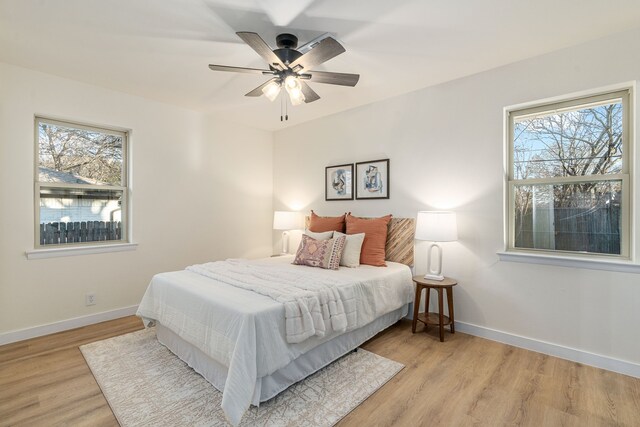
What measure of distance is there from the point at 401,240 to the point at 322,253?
95 centimetres

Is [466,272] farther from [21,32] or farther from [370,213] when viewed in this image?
[21,32]

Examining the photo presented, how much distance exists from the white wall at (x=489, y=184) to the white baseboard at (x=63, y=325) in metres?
2.93

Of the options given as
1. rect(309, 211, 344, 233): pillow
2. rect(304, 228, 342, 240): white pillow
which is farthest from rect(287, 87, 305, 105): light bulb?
rect(309, 211, 344, 233): pillow

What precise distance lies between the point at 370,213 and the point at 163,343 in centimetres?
262

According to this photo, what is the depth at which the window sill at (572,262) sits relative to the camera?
2295 mm

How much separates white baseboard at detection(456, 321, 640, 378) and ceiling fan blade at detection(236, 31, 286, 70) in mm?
2963

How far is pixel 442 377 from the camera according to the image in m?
2.26

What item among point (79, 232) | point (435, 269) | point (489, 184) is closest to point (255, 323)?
point (435, 269)

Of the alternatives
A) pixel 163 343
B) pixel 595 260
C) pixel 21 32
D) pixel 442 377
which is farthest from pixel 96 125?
pixel 595 260

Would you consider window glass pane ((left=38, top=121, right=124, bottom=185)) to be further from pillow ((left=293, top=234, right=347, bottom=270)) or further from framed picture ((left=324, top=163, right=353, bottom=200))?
framed picture ((left=324, top=163, right=353, bottom=200))

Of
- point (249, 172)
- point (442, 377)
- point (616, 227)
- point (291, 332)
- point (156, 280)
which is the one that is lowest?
point (442, 377)

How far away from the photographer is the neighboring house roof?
307cm

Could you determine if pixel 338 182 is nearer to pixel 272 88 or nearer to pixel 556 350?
pixel 272 88

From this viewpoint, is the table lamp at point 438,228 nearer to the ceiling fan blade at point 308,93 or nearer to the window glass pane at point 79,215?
the ceiling fan blade at point 308,93
